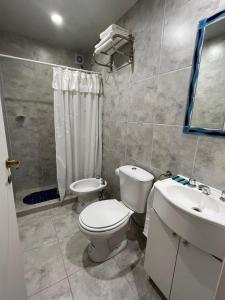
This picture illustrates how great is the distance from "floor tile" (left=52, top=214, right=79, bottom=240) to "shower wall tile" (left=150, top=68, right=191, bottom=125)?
1.52 meters

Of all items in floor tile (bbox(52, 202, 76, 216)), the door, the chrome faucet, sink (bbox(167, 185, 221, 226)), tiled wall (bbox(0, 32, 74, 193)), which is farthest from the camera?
tiled wall (bbox(0, 32, 74, 193))

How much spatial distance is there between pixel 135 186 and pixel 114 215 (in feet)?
1.05

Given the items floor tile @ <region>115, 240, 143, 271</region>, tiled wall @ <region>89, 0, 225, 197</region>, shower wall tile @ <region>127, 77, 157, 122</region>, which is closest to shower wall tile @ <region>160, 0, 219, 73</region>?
tiled wall @ <region>89, 0, 225, 197</region>

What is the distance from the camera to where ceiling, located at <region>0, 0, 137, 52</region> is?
142cm

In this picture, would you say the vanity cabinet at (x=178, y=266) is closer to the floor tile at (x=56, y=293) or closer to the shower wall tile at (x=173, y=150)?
the shower wall tile at (x=173, y=150)

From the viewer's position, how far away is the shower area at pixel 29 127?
6.91ft

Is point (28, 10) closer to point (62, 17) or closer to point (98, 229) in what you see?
point (62, 17)

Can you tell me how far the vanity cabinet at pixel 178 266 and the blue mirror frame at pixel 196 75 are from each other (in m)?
0.63

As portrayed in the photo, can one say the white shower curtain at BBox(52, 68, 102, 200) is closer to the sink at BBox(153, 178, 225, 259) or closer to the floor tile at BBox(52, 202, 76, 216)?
the floor tile at BBox(52, 202, 76, 216)

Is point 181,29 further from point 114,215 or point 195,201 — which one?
point 114,215

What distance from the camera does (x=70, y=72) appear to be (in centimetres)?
183

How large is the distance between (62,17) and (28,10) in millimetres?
340

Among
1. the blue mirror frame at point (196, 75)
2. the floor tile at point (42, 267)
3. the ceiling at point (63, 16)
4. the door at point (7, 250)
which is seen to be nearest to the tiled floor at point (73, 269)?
the floor tile at point (42, 267)

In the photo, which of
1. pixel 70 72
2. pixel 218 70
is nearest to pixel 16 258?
pixel 218 70
